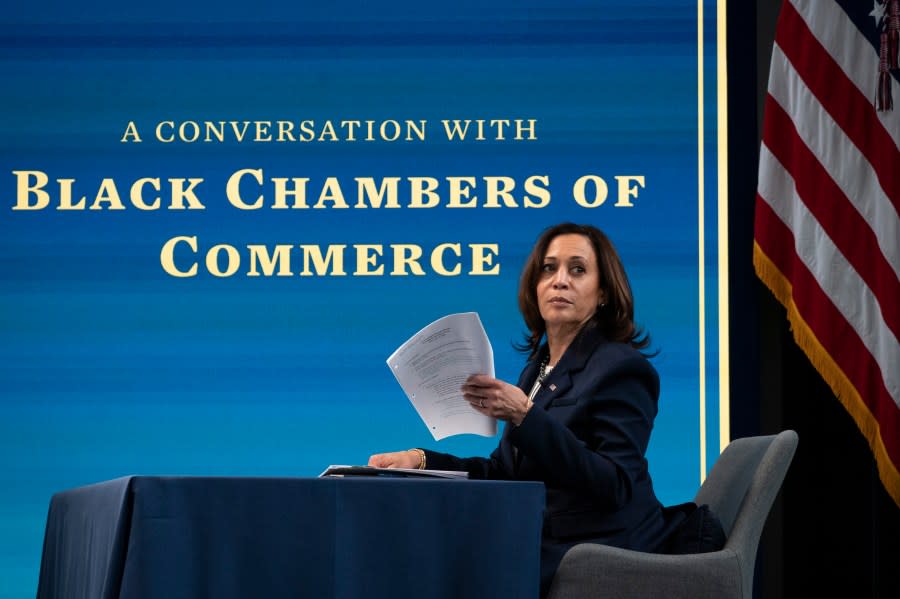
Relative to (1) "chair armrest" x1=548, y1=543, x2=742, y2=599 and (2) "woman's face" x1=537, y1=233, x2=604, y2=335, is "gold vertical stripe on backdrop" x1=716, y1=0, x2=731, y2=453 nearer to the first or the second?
(2) "woman's face" x1=537, y1=233, x2=604, y2=335

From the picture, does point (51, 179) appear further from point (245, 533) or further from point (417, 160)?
point (245, 533)

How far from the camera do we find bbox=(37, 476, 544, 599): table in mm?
2234

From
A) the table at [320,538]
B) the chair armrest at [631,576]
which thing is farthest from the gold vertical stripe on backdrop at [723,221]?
the table at [320,538]

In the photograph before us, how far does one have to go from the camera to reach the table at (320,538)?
7.33 feet

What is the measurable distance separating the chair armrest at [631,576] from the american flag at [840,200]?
6.37 ft

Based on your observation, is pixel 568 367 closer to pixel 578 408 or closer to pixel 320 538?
pixel 578 408

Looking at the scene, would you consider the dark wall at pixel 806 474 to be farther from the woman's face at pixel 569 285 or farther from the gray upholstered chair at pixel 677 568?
the gray upholstered chair at pixel 677 568

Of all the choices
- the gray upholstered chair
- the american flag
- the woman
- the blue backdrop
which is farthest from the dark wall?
the gray upholstered chair

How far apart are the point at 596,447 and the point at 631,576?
0.36 metres

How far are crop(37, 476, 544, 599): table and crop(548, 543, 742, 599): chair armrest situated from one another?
38cm

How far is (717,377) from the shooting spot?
5.10 meters

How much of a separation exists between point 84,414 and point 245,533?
3.14m

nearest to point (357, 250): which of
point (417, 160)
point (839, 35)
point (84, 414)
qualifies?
point (417, 160)

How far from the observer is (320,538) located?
2279 mm
